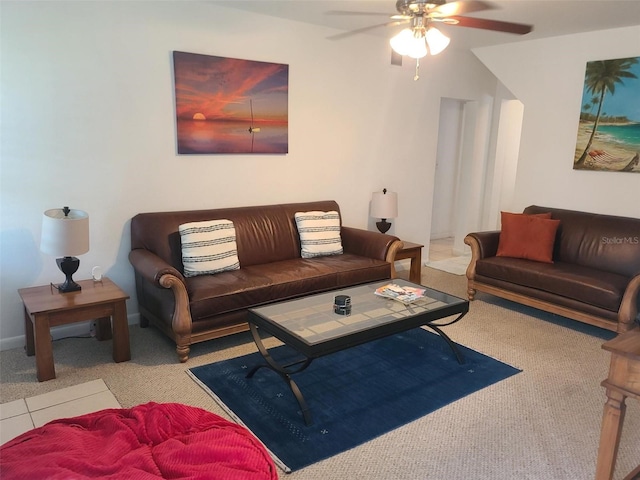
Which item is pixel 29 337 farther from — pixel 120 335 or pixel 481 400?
pixel 481 400

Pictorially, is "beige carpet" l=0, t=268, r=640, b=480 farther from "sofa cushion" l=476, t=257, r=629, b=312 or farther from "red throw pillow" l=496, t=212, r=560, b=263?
"red throw pillow" l=496, t=212, r=560, b=263

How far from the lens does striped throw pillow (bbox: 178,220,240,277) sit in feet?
11.5

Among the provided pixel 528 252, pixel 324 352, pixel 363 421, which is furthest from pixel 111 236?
pixel 528 252

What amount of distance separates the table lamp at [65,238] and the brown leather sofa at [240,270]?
0.42 metres

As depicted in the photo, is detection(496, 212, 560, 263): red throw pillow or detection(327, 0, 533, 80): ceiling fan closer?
detection(327, 0, 533, 80): ceiling fan

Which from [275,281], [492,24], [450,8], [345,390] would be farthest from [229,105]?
[345,390]

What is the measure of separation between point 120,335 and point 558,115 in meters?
4.49

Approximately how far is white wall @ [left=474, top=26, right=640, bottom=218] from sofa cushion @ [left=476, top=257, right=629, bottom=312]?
3.00 feet

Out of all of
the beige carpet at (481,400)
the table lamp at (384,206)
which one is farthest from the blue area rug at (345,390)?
the table lamp at (384,206)

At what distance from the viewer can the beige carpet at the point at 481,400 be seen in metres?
2.18

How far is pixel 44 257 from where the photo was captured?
3408mm

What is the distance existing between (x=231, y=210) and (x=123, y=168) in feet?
2.96

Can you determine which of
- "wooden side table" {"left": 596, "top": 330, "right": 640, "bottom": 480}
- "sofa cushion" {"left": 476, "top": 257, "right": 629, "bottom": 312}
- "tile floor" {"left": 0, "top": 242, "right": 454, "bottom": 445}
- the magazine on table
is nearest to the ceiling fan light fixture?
the magazine on table

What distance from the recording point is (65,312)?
292cm
